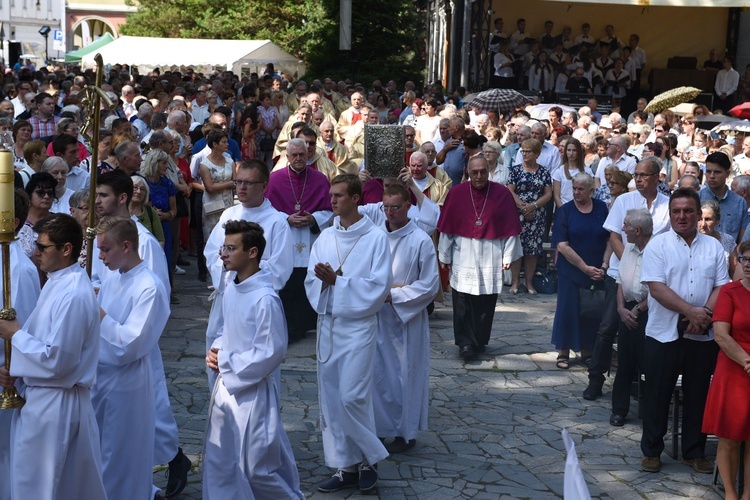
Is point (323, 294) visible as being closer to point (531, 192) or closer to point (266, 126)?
point (531, 192)

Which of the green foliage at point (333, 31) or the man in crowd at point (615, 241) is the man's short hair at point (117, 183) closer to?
the man in crowd at point (615, 241)

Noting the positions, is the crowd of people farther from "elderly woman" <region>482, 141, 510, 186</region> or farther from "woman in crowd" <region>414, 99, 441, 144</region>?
"woman in crowd" <region>414, 99, 441, 144</region>

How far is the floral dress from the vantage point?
40.8 ft

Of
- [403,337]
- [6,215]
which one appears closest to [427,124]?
[403,337]

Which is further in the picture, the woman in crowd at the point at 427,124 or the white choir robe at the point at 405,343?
the woman in crowd at the point at 427,124

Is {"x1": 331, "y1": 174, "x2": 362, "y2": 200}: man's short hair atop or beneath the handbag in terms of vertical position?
atop

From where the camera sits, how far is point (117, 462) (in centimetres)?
555

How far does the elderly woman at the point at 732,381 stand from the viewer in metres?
6.32

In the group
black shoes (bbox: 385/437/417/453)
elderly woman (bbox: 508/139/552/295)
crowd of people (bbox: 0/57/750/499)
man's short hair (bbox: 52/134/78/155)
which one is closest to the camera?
crowd of people (bbox: 0/57/750/499)

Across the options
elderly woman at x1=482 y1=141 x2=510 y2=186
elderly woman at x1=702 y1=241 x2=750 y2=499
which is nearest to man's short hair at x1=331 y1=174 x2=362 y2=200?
elderly woman at x1=702 y1=241 x2=750 y2=499

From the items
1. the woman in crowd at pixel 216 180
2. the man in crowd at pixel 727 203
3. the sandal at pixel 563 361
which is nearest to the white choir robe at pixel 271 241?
the sandal at pixel 563 361

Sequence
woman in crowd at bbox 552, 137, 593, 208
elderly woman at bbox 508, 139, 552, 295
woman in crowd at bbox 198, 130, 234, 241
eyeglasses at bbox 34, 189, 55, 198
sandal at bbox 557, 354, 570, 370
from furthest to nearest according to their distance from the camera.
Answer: woman in crowd at bbox 552, 137, 593, 208, elderly woman at bbox 508, 139, 552, 295, woman in crowd at bbox 198, 130, 234, 241, sandal at bbox 557, 354, 570, 370, eyeglasses at bbox 34, 189, 55, 198

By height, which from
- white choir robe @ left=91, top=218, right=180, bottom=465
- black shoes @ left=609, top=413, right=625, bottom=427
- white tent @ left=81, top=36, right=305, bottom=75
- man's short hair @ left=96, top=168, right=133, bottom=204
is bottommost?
black shoes @ left=609, top=413, right=625, bottom=427

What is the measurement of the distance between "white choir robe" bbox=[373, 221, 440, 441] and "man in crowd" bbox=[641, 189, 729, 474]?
150 centimetres
